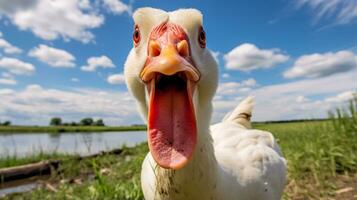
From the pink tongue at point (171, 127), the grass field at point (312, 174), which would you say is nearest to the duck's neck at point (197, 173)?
the pink tongue at point (171, 127)

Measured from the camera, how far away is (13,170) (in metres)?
8.09

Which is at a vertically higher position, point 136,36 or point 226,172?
point 136,36

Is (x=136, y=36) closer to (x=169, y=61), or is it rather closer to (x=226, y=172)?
(x=169, y=61)

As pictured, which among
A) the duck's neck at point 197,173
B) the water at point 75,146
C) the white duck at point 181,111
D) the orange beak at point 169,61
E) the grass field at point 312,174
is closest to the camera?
the orange beak at point 169,61

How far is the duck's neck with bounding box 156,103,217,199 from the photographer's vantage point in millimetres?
2055

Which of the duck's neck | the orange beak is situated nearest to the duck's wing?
the duck's neck

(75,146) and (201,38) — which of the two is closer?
(201,38)

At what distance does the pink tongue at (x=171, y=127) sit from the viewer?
5.42 feet

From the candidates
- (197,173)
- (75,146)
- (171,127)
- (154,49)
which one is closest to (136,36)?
(154,49)

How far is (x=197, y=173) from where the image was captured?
2.07 m

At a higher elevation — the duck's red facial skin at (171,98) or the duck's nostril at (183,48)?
the duck's nostril at (183,48)

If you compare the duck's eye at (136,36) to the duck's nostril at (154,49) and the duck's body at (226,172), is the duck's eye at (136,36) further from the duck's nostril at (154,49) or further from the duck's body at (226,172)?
the duck's body at (226,172)

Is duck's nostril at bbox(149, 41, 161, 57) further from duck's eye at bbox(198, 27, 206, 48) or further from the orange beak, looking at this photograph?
duck's eye at bbox(198, 27, 206, 48)

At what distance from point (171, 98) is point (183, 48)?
269mm
